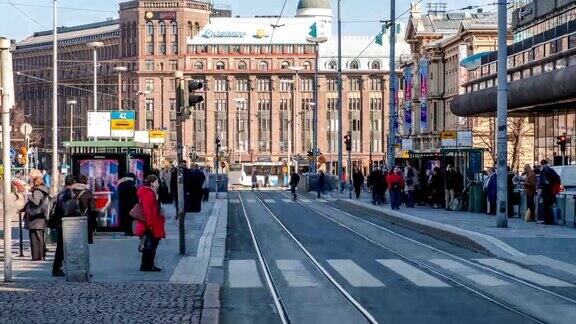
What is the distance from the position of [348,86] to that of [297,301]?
5290 inches

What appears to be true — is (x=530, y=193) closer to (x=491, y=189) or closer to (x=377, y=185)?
(x=491, y=189)

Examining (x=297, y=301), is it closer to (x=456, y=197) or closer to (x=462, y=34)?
(x=456, y=197)

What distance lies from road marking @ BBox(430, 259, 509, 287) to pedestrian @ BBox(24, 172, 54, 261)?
7378mm

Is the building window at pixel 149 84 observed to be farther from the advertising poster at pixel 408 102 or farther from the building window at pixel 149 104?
the advertising poster at pixel 408 102

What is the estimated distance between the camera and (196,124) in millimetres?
150250

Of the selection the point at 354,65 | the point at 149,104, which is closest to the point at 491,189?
the point at 354,65

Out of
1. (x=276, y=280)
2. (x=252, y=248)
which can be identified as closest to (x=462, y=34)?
(x=252, y=248)

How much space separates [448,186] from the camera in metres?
44.5

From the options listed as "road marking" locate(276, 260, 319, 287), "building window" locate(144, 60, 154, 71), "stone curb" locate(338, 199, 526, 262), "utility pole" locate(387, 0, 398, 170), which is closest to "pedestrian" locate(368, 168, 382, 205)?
"utility pole" locate(387, 0, 398, 170)

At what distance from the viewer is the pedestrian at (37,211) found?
2252cm

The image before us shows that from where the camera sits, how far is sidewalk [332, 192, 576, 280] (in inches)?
921

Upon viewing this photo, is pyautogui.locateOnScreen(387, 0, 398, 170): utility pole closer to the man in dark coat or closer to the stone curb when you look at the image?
the man in dark coat

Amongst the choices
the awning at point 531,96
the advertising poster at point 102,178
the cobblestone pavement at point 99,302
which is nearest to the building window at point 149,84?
the awning at point 531,96

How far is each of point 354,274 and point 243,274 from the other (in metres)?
1.91
